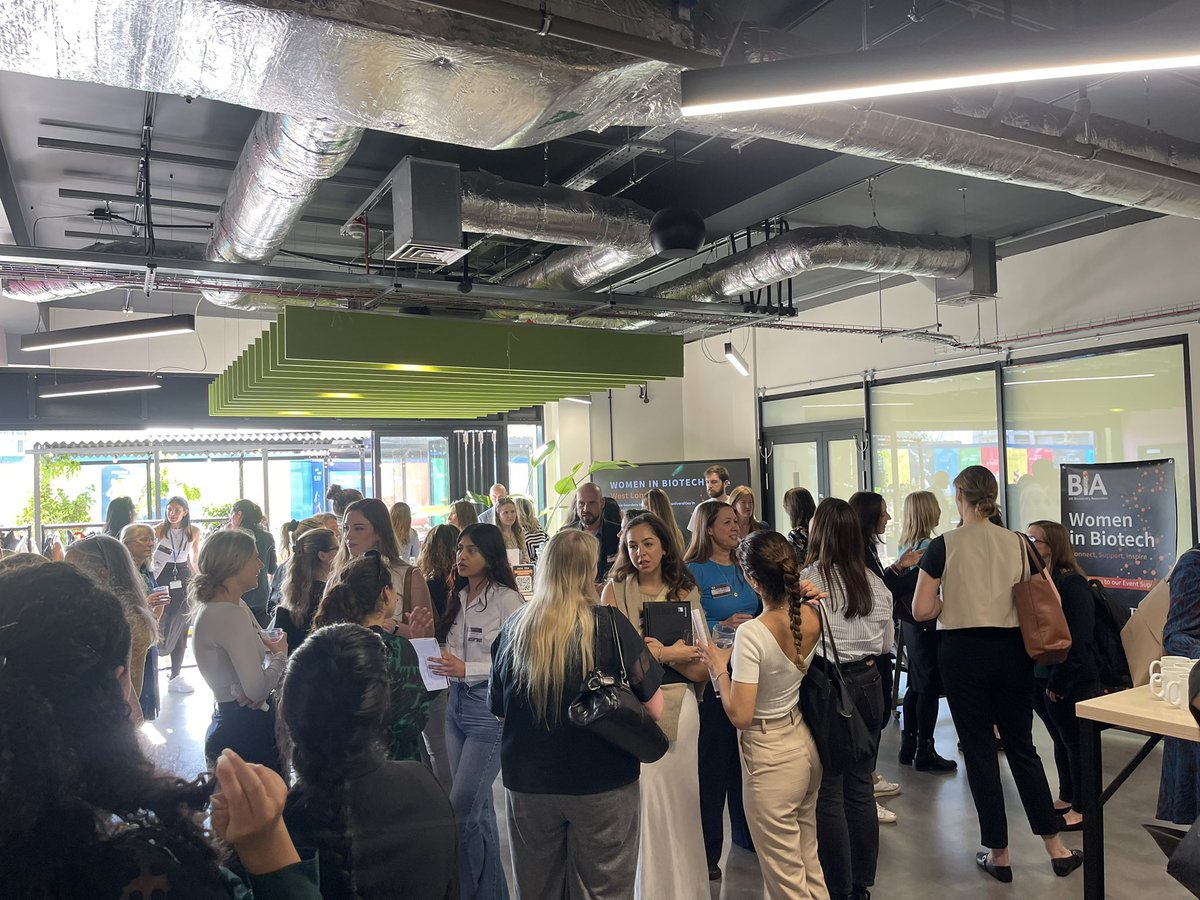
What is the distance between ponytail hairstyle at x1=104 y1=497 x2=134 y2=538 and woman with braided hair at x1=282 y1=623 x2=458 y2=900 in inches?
217

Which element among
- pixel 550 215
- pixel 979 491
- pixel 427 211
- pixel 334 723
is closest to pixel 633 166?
pixel 550 215

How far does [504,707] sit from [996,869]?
2.44m

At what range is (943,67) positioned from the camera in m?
2.22

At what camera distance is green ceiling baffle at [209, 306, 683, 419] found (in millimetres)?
5504

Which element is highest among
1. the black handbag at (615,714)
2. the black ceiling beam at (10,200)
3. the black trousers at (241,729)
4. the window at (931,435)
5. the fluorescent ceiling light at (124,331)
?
the black ceiling beam at (10,200)

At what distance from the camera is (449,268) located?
819cm

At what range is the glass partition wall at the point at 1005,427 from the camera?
267 inches

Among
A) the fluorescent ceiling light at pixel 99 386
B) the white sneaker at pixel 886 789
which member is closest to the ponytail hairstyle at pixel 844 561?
the white sneaker at pixel 886 789

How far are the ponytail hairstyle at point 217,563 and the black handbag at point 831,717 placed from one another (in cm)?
202

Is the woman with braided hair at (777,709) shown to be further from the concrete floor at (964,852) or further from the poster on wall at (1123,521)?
the poster on wall at (1123,521)

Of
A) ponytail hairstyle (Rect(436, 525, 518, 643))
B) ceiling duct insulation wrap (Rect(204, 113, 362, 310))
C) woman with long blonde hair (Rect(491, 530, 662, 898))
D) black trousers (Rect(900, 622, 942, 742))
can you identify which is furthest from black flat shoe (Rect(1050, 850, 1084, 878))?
ceiling duct insulation wrap (Rect(204, 113, 362, 310))

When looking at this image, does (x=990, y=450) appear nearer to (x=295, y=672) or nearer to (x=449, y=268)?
(x=449, y=268)

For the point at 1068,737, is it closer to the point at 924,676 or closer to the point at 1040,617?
the point at 924,676

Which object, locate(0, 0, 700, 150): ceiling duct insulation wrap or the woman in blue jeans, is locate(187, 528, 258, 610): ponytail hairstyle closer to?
the woman in blue jeans
